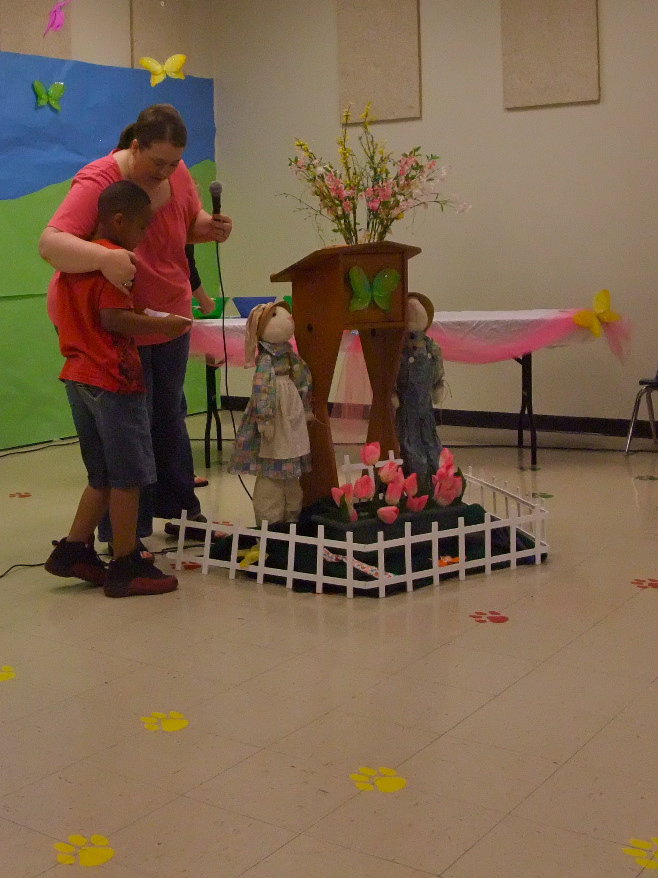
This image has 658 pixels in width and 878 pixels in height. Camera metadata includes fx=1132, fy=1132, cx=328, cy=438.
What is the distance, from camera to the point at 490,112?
6.62 m

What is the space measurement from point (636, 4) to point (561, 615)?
162 inches

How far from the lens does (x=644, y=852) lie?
1.94 meters

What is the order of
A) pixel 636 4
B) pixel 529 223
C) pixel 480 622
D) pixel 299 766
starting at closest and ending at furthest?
pixel 299 766, pixel 480 622, pixel 636 4, pixel 529 223

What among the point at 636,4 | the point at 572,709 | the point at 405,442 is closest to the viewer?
the point at 572,709

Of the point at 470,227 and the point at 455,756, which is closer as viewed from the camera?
the point at 455,756

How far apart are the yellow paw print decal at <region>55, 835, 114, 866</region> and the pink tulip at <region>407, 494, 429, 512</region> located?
1829mm

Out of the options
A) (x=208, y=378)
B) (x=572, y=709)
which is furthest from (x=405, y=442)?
(x=208, y=378)

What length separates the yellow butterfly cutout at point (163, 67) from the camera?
6.75 metres

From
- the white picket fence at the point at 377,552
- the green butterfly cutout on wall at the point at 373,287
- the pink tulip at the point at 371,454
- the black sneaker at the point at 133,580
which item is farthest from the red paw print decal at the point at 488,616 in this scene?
the green butterfly cutout on wall at the point at 373,287

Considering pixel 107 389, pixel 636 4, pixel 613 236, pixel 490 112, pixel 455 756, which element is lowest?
pixel 455 756

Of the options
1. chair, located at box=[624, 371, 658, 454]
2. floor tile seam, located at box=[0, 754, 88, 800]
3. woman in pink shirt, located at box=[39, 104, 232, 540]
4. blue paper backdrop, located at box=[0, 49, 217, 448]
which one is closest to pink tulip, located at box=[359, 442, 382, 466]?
woman in pink shirt, located at box=[39, 104, 232, 540]

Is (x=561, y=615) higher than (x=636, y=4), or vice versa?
(x=636, y=4)

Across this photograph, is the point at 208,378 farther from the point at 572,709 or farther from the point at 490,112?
the point at 572,709

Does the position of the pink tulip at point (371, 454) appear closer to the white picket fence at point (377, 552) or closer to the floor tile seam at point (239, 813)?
the white picket fence at point (377, 552)
